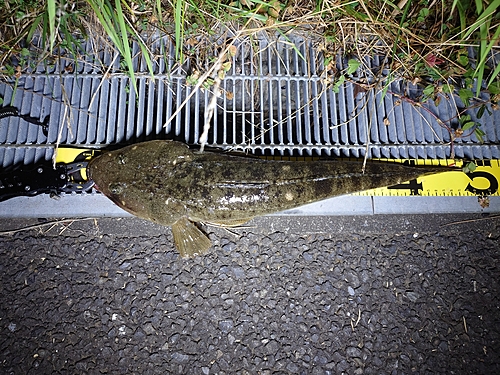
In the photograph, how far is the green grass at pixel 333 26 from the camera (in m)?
2.68

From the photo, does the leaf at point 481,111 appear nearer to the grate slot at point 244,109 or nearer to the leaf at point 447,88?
the grate slot at point 244,109

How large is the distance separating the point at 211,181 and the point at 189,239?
0.49 metres

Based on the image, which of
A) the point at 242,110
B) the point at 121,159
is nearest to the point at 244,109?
the point at 242,110

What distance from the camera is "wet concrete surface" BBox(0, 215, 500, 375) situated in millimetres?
2764

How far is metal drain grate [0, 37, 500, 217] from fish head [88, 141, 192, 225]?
9.5 inches

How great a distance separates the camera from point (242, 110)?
2854mm

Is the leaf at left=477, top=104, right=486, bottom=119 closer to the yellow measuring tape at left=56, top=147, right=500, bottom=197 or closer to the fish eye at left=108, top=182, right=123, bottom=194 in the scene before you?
the yellow measuring tape at left=56, top=147, right=500, bottom=197

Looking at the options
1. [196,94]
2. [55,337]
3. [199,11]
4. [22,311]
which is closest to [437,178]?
[196,94]

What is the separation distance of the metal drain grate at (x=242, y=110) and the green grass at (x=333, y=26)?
12 centimetres

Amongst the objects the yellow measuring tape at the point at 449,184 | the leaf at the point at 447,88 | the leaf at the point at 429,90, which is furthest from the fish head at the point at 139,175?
the leaf at the point at 447,88

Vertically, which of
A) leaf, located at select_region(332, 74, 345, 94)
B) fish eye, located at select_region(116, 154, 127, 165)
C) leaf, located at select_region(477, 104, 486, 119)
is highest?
leaf, located at select_region(332, 74, 345, 94)

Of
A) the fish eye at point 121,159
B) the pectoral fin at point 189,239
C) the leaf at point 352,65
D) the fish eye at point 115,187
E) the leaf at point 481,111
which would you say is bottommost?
the pectoral fin at point 189,239

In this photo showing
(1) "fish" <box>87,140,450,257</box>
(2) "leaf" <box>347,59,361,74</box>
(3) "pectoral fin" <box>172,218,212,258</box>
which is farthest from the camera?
(2) "leaf" <box>347,59,361,74</box>

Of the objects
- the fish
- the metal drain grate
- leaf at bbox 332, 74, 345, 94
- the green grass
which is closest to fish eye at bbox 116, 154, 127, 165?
the fish
